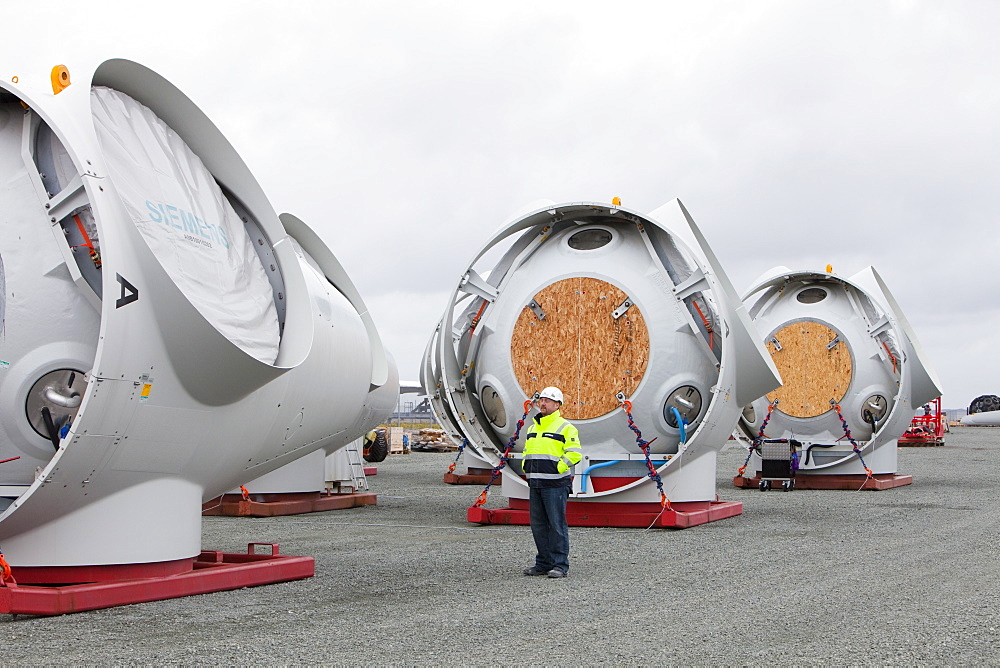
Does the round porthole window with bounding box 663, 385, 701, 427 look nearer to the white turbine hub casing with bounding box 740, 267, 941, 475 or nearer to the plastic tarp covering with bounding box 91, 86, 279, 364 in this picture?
the plastic tarp covering with bounding box 91, 86, 279, 364

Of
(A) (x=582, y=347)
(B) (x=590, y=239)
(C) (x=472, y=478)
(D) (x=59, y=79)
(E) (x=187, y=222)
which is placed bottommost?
(C) (x=472, y=478)

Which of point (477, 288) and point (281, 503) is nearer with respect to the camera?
point (477, 288)

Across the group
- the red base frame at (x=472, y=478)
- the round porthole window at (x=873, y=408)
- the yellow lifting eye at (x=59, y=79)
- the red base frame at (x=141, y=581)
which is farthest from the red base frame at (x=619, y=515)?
the red base frame at (x=472, y=478)

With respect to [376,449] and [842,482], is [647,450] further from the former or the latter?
[376,449]

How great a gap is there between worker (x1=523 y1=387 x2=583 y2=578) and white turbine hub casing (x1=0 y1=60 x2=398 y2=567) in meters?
2.36

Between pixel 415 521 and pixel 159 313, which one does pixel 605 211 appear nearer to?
pixel 415 521

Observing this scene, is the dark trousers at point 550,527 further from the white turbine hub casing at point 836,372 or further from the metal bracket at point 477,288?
the white turbine hub casing at point 836,372

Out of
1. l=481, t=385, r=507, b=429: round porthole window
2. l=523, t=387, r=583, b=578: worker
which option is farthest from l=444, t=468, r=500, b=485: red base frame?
l=523, t=387, r=583, b=578: worker

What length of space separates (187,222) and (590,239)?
6.65 meters

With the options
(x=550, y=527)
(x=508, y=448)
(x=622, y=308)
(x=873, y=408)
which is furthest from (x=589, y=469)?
(x=873, y=408)

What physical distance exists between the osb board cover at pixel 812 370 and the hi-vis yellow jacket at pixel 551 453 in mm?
10781

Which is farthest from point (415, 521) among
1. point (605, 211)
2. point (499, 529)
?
point (605, 211)

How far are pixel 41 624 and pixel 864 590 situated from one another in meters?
5.42

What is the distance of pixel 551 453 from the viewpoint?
912 centimetres
